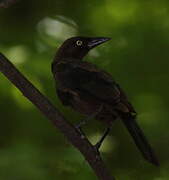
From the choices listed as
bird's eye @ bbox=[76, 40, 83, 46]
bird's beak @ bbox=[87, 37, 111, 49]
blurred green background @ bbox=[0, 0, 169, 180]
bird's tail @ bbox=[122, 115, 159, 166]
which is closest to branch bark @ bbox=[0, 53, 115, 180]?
bird's tail @ bbox=[122, 115, 159, 166]

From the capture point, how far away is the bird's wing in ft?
13.7

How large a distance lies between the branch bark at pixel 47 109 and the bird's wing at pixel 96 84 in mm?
602

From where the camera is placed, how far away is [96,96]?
424 centimetres

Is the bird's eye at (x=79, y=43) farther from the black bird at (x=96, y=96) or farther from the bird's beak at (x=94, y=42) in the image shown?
the black bird at (x=96, y=96)

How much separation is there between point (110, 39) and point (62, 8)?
2.85 feet

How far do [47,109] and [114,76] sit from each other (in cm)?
141

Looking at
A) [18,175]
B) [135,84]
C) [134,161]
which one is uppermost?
[18,175]

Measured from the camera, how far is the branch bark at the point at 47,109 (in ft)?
11.6

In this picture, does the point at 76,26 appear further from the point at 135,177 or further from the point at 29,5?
the point at 135,177

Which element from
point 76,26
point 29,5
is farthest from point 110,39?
point 29,5

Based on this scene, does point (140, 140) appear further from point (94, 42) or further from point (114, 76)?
point (94, 42)

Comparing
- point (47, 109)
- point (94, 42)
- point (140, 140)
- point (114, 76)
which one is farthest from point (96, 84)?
point (47, 109)

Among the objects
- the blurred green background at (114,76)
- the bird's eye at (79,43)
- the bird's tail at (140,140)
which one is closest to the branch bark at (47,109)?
the bird's tail at (140,140)

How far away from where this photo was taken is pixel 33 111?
502cm
